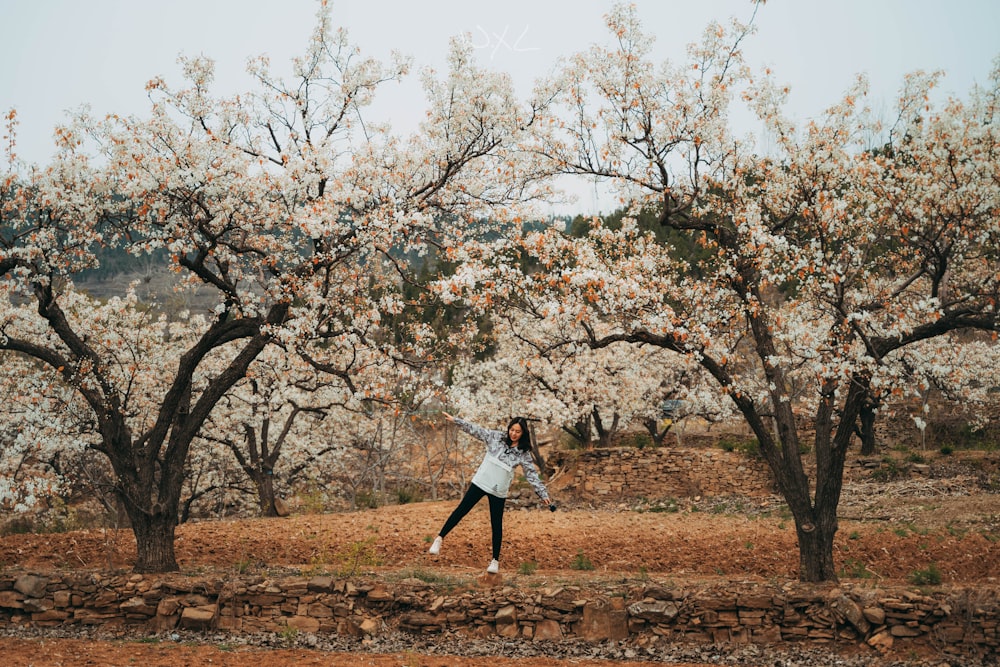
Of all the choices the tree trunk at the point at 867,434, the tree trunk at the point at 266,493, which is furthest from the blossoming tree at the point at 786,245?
the tree trunk at the point at 867,434

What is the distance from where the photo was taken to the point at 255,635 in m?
8.95

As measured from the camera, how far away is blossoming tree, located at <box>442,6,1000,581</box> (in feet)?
27.5

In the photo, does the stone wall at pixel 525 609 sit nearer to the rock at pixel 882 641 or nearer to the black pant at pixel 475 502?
the rock at pixel 882 641

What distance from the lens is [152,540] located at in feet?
32.4

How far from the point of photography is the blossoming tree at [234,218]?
951 centimetres

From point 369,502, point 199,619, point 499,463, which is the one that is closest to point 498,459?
point 499,463

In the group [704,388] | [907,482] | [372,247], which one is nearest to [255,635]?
[372,247]

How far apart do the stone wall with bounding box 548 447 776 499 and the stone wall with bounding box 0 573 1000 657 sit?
13.5 metres

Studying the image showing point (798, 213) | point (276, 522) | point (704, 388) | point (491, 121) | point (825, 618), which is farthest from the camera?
point (704, 388)

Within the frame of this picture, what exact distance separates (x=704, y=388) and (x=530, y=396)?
5.65 metres

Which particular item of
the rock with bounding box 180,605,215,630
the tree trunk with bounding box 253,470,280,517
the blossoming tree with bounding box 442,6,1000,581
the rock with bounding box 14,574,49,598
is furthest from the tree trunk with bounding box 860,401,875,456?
the rock with bounding box 14,574,49,598

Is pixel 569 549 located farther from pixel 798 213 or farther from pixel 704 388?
pixel 704 388

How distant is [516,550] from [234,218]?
725cm

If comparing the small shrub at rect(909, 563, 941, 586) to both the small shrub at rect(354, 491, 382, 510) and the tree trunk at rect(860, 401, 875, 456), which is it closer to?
the small shrub at rect(354, 491, 382, 510)
